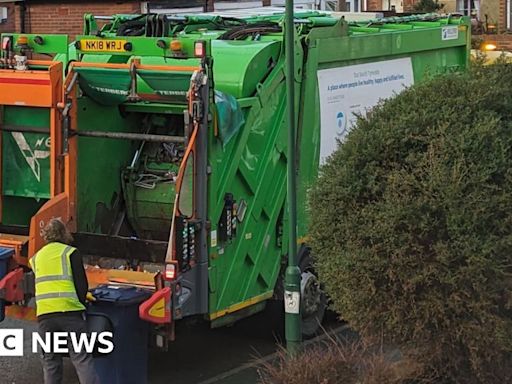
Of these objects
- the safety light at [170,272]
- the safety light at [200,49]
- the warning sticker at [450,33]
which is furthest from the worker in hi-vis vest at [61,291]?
the warning sticker at [450,33]

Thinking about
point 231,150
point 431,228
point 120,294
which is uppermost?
point 231,150

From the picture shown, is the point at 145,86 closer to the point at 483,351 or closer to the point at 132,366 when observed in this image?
the point at 132,366

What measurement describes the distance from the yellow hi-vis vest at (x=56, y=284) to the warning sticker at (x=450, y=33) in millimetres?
5496

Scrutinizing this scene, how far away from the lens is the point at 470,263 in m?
5.93

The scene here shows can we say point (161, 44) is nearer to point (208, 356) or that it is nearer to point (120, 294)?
point (120, 294)

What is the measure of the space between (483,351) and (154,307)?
241cm

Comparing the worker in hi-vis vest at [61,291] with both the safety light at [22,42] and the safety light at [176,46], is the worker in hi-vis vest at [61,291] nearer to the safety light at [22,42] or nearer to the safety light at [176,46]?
the safety light at [176,46]

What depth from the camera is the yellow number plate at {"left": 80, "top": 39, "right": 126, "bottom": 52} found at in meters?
8.41

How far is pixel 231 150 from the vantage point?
797 cm

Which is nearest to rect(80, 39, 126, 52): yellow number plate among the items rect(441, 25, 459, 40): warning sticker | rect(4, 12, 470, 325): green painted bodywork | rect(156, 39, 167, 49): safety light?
rect(4, 12, 470, 325): green painted bodywork

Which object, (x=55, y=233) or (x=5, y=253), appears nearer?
(x=55, y=233)

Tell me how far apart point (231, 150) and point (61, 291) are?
176cm

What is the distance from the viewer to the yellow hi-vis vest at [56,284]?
23.4 feet

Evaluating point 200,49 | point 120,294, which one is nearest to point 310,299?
point 120,294
